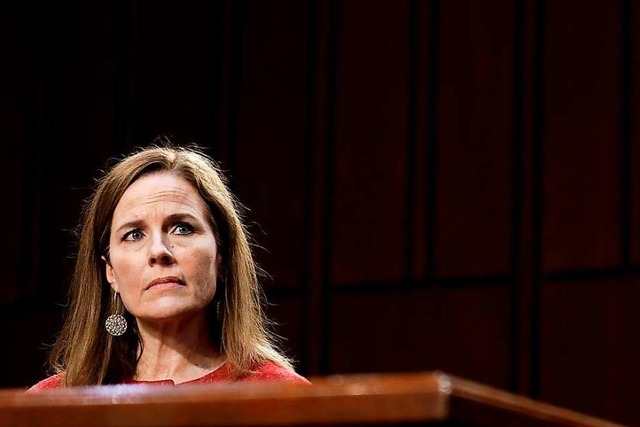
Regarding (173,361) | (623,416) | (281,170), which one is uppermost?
(281,170)

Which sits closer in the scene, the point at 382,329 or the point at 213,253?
the point at 213,253

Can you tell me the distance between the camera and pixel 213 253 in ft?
6.18

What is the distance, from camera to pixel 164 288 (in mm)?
1810

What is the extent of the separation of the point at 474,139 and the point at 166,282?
1.67 m

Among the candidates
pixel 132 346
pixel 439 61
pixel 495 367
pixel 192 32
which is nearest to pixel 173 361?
pixel 132 346

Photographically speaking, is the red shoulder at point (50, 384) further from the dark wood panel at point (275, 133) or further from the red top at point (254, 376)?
the dark wood panel at point (275, 133)

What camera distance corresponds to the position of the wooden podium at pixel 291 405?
773 mm

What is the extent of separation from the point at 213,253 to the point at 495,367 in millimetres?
1511

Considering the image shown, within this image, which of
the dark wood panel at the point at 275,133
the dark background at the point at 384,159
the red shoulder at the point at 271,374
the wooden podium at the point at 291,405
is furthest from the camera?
the dark wood panel at the point at 275,133

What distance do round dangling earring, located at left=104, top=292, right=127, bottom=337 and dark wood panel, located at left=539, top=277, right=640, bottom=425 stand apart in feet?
4.81

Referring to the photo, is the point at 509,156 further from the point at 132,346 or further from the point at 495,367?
the point at 132,346

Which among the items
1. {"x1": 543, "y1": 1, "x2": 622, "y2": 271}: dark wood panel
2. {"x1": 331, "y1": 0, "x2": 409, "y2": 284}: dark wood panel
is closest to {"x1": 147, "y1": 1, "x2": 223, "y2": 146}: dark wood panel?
{"x1": 331, "y1": 0, "x2": 409, "y2": 284}: dark wood panel

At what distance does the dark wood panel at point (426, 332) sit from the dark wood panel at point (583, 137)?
0.23 metres

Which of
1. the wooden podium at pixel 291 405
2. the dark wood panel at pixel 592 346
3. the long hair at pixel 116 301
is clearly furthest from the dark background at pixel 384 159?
the wooden podium at pixel 291 405
